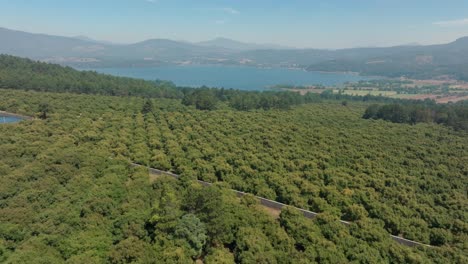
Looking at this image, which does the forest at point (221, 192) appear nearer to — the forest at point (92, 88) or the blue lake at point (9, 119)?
the blue lake at point (9, 119)

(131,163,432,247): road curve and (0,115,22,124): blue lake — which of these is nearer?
(131,163,432,247): road curve

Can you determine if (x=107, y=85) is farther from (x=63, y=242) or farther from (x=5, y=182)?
(x=63, y=242)

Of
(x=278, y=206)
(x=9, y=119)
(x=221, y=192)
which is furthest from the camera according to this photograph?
(x=9, y=119)

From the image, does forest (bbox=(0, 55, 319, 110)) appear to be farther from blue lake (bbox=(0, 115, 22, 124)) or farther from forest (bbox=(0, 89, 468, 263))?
blue lake (bbox=(0, 115, 22, 124))

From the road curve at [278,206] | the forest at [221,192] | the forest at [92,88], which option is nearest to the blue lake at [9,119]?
the forest at [221,192]

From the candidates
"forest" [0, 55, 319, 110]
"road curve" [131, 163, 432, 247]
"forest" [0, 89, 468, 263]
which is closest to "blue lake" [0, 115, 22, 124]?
"forest" [0, 89, 468, 263]

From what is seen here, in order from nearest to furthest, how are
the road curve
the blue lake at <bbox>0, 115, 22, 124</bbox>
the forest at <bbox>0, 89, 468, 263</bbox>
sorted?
the forest at <bbox>0, 89, 468, 263</bbox>, the road curve, the blue lake at <bbox>0, 115, 22, 124</bbox>

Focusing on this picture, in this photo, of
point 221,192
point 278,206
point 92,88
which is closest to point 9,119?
point 92,88

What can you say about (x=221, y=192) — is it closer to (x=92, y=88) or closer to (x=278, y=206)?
(x=278, y=206)
